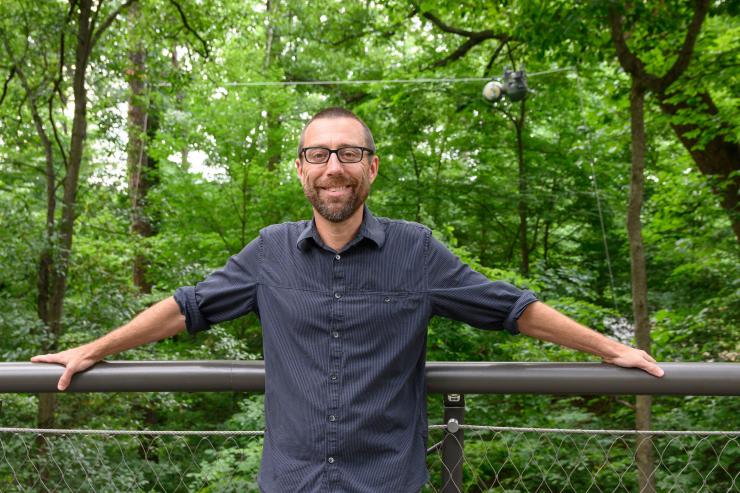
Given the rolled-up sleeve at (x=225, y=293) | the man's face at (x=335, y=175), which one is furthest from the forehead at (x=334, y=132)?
the rolled-up sleeve at (x=225, y=293)

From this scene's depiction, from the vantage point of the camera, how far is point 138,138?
30.1 ft

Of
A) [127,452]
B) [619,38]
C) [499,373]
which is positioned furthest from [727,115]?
[127,452]

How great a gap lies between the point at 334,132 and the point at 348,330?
0.48 metres

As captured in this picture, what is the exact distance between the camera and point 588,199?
10391mm

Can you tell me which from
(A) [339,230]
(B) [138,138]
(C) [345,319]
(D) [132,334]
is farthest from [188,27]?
(C) [345,319]

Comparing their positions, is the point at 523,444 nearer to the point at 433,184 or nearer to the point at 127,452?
the point at 127,452

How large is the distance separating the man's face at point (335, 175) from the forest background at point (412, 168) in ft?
11.8

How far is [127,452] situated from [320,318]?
5883 millimetres

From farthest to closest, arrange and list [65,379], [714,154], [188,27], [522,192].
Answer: [522,192]
[188,27]
[714,154]
[65,379]

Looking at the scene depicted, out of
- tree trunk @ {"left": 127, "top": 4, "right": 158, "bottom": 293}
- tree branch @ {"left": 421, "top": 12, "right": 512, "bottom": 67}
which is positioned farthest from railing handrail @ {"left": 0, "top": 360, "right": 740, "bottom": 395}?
tree branch @ {"left": 421, "top": 12, "right": 512, "bottom": 67}

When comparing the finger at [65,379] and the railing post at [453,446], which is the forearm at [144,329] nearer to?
the finger at [65,379]

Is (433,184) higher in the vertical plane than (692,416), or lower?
higher

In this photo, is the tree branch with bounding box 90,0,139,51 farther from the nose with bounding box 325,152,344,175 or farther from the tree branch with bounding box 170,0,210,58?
the nose with bounding box 325,152,344,175

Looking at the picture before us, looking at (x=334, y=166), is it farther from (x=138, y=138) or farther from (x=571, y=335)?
(x=138, y=138)
